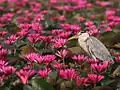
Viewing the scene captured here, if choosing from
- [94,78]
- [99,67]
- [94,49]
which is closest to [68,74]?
[94,78]

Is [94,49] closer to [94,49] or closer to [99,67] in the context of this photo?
[94,49]

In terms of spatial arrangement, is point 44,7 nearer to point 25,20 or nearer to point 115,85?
point 25,20

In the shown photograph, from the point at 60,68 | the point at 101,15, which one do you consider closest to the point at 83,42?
the point at 60,68

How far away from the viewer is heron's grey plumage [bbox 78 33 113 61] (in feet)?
13.9

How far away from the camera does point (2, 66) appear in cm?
380

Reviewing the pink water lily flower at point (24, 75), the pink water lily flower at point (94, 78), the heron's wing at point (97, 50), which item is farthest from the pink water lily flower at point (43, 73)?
the heron's wing at point (97, 50)

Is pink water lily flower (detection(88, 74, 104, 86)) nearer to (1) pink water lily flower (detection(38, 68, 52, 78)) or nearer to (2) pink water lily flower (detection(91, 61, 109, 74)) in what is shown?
(2) pink water lily flower (detection(91, 61, 109, 74))

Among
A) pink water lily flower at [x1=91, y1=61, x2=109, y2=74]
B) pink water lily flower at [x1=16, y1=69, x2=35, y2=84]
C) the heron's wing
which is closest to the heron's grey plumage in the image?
the heron's wing

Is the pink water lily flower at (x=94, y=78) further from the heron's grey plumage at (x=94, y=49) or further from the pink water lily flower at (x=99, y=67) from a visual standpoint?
the heron's grey plumage at (x=94, y=49)

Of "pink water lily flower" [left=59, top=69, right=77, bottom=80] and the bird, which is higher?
"pink water lily flower" [left=59, top=69, right=77, bottom=80]

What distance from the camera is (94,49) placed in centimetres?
429

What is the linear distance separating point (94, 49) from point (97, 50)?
0.03 m

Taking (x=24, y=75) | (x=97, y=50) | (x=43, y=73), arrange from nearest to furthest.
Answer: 1. (x=24, y=75)
2. (x=43, y=73)
3. (x=97, y=50)

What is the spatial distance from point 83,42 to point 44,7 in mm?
5347
